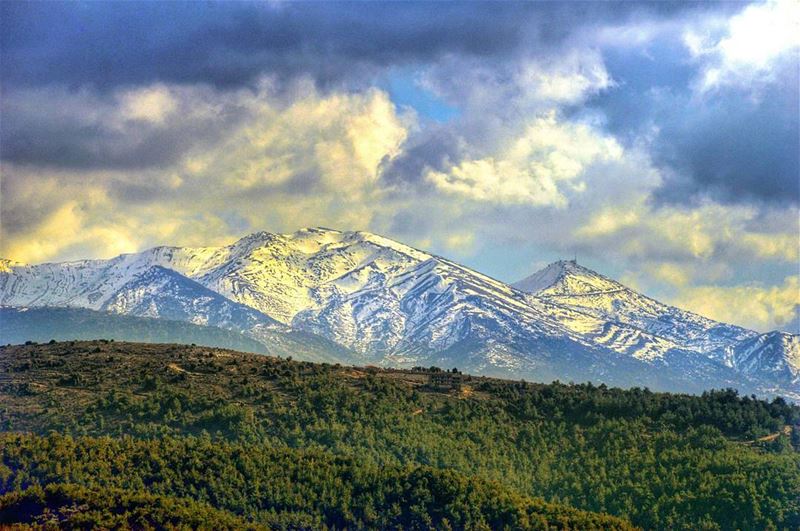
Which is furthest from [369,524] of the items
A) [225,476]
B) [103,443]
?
[103,443]

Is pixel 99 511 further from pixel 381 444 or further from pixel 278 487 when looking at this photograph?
pixel 381 444

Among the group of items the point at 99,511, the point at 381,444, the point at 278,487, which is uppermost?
the point at 381,444

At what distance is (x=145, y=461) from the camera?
120375 mm

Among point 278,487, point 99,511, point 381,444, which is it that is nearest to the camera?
point 99,511

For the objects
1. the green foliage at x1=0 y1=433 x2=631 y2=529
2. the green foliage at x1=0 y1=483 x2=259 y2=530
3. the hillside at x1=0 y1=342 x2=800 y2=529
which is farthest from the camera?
the hillside at x1=0 y1=342 x2=800 y2=529

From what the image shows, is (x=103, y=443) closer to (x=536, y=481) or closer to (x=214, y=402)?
(x=214, y=402)

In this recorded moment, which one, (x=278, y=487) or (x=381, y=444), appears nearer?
(x=278, y=487)

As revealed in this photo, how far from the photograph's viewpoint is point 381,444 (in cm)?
14250

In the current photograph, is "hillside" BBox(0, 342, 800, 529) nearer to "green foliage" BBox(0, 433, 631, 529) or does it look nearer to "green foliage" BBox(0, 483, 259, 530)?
"green foliage" BBox(0, 433, 631, 529)

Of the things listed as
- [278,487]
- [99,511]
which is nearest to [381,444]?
[278,487]

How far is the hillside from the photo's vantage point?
11531 centimetres

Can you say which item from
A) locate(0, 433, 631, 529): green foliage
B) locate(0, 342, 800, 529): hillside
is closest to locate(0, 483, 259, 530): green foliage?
locate(0, 433, 631, 529): green foliage

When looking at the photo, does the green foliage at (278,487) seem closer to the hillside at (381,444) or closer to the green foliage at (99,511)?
the hillside at (381,444)

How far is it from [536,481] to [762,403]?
157ft
